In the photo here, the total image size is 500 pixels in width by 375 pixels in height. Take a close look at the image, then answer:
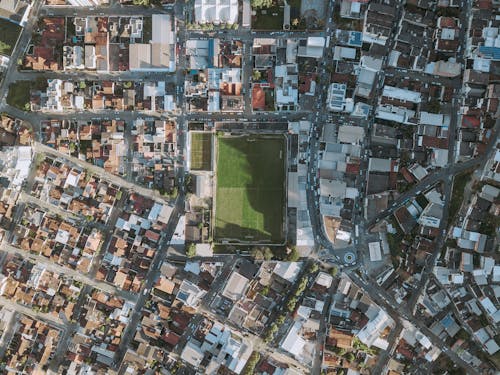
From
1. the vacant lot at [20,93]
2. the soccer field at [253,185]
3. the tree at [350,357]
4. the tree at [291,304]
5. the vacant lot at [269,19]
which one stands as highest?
the vacant lot at [269,19]

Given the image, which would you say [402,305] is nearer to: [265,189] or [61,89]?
[265,189]

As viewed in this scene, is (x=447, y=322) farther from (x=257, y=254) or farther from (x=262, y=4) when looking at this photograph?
(x=262, y=4)

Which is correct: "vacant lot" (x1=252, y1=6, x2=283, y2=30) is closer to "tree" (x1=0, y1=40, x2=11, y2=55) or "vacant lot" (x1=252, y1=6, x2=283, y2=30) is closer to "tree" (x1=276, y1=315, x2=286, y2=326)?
"tree" (x1=0, y1=40, x2=11, y2=55)

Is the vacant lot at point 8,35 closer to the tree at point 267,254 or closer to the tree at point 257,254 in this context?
the tree at point 257,254

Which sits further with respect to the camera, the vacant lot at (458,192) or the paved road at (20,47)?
the paved road at (20,47)

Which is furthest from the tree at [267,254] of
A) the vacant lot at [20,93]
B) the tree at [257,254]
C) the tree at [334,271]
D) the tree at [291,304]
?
the vacant lot at [20,93]

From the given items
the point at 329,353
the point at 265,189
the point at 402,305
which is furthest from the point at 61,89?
the point at 402,305

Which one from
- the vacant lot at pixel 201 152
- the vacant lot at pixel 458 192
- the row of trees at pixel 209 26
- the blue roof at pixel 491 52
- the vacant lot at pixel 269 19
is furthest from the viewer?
the vacant lot at pixel 201 152

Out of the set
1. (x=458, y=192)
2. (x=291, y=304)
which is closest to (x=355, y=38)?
(x=458, y=192)
